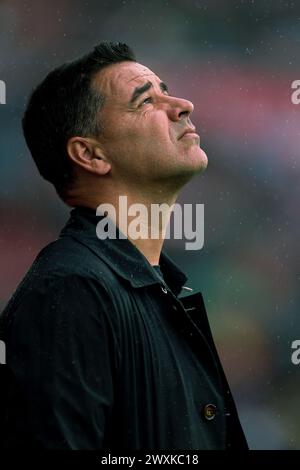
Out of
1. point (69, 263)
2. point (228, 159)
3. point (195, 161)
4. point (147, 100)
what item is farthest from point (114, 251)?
point (228, 159)

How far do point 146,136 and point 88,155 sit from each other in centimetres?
13

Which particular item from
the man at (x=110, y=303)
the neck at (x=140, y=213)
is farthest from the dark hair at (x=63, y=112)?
the neck at (x=140, y=213)

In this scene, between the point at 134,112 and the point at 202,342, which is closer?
the point at 202,342

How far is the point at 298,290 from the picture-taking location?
4281mm

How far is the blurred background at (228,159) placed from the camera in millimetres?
4062

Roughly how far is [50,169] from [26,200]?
2386 millimetres

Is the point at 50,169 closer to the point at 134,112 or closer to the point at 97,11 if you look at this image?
the point at 134,112

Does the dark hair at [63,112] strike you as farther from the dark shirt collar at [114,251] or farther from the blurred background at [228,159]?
the blurred background at [228,159]

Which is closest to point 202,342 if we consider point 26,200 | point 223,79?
point 26,200

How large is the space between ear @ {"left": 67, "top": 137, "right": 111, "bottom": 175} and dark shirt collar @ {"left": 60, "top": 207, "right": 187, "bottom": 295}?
110mm

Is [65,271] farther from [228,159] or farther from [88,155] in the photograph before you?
[228,159]

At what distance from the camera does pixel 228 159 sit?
4.41 metres

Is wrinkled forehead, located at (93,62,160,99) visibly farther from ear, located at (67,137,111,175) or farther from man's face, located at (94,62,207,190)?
ear, located at (67,137,111,175)

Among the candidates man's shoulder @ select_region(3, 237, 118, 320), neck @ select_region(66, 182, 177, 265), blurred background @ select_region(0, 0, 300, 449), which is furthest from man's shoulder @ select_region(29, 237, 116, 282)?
blurred background @ select_region(0, 0, 300, 449)
